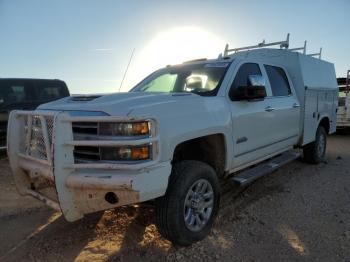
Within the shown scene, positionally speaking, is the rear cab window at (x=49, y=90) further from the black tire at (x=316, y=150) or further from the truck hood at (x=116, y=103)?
the black tire at (x=316, y=150)

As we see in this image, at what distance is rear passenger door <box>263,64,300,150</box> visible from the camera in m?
5.21

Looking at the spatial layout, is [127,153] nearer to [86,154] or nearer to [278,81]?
[86,154]

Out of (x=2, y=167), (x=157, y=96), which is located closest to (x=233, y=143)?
(x=157, y=96)

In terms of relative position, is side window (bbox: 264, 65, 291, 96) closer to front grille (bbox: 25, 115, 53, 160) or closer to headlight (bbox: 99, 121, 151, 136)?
headlight (bbox: 99, 121, 151, 136)

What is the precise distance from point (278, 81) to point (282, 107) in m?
0.50

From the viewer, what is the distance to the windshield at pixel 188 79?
4367 millimetres

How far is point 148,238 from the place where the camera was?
377cm

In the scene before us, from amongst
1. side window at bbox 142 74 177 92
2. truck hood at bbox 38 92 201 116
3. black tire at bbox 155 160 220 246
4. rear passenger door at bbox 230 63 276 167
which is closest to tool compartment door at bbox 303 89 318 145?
rear passenger door at bbox 230 63 276 167

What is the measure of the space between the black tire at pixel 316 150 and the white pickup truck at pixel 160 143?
2.11m

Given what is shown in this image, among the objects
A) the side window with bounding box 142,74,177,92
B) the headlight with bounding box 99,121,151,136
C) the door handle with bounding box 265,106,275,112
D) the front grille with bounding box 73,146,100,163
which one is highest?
the side window with bounding box 142,74,177,92

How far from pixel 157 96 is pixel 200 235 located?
1.48 metres

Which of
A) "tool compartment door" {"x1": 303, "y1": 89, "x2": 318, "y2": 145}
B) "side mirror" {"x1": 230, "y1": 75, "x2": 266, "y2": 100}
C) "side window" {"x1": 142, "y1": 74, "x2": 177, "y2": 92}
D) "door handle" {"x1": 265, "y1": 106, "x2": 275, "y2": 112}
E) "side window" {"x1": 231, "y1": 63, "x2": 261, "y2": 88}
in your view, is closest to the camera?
Answer: "side mirror" {"x1": 230, "y1": 75, "x2": 266, "y2": 100}

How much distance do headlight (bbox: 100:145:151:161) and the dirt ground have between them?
1.03 m

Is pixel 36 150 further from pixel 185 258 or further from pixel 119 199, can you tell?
pixel 185 258
